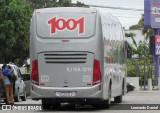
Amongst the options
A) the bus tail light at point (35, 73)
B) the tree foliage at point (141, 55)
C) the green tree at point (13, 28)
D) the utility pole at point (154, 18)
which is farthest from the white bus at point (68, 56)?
the utility pole at point (154, 18)

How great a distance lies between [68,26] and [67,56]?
104 cm

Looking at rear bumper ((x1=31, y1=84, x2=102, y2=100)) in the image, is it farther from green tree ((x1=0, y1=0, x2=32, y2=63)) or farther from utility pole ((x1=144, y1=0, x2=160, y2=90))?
utility pole ((x1=144, y1=0, x2=160, y2=90))

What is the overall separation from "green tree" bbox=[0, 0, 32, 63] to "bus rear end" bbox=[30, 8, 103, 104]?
19604 mm

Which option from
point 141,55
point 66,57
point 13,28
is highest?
point 13,28

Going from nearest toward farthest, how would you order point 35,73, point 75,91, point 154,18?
point 75,91 → point 35,73 → point 154,18

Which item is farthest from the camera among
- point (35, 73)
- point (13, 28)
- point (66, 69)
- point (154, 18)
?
point (154, 18)

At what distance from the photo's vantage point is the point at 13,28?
41062 millimetres

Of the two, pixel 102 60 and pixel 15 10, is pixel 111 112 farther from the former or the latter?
pixel 15 10

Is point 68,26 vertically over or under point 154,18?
under

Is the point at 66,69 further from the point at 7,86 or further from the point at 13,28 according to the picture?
the point at 13,28

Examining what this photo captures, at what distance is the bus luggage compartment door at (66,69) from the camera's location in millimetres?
20625

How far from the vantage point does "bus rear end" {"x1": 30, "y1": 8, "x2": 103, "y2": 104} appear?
67.7ft

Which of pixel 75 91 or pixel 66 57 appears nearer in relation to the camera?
pixel 75 91

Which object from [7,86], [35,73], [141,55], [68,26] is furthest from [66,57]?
[141,55]
